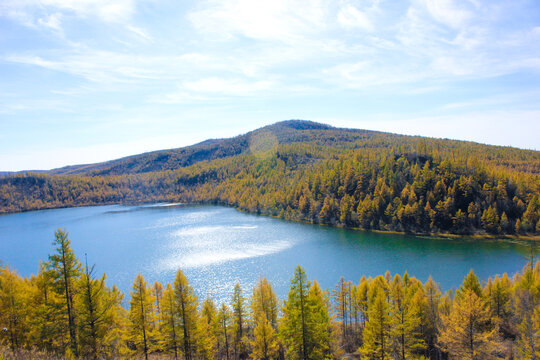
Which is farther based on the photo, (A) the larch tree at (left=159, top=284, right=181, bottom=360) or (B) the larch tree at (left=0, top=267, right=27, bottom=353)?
(A) the larch tree at (left=159, top=284, right=181, bottom=360)

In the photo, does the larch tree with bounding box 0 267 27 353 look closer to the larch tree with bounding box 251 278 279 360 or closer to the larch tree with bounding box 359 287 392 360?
the larch tree with bounding box 251 278 279 360

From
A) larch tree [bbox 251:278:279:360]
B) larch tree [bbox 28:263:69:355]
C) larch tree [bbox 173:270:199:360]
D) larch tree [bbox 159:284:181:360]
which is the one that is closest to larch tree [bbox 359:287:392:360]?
larch tree [bbox 251:278:279:360]

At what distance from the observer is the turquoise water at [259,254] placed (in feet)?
173

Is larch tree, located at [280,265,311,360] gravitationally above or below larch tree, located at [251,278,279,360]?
above

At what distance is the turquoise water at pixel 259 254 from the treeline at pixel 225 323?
16.0 m

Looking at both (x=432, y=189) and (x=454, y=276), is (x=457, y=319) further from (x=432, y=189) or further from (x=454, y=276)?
(x=432, y=189)

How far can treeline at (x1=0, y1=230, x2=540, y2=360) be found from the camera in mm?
18031

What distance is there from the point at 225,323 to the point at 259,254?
37.4m

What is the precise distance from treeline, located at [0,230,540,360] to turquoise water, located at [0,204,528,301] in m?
16.0

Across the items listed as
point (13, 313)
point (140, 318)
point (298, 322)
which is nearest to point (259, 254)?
point (140, 318)

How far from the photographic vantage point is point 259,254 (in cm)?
6725

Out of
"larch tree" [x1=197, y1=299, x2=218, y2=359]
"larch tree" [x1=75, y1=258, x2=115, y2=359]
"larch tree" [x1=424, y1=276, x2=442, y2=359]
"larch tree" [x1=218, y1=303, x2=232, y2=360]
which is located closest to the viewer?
"larch tree" [x1=75, y1=258, x2=115, y2=359]

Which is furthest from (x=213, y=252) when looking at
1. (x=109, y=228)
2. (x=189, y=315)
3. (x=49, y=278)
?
(x=109, y=228)

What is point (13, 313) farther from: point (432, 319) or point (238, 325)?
point (432, 319)
